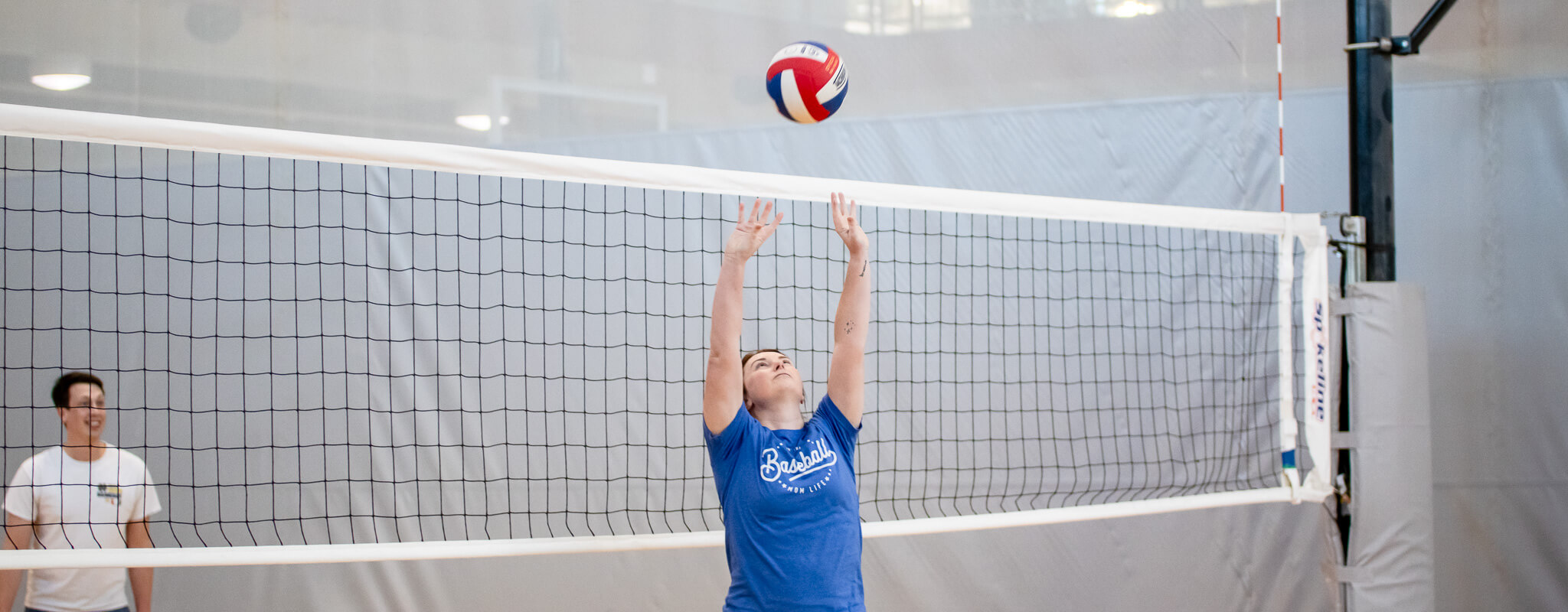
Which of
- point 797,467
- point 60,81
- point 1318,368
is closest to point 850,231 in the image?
point 797,467

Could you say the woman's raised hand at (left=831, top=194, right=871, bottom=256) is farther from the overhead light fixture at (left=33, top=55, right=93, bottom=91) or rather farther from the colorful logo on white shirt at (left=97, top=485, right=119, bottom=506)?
the overhead light fixture at (left=33, top=55, right=93, bottom=91)

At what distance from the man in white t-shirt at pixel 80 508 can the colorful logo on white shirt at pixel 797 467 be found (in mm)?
2407

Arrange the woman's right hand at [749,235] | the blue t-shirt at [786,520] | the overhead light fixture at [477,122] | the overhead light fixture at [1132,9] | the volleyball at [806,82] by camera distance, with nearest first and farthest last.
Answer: the blue t-shirt at [786,520]
the woman's right hand at [749,235]
the volleyball at [806,82]
the overhead light fixture at [477,122]
the overhead light fixture at [1132,9]

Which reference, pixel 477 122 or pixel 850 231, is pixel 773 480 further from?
pixel 477 122

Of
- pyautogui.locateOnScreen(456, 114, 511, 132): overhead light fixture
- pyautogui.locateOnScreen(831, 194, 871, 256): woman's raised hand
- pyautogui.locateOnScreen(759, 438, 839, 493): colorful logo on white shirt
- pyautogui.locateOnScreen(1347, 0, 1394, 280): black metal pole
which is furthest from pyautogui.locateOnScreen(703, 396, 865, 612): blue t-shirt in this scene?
pyautogui.locateOnScreen(456, 114, 511, 132): overhead light fixture

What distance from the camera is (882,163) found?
5.31m

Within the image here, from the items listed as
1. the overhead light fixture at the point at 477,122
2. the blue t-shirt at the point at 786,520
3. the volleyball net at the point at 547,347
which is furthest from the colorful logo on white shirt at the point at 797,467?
the overhead light fixture at the point at 477,122

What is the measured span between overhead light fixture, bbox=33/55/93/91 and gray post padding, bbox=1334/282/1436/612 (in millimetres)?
5442

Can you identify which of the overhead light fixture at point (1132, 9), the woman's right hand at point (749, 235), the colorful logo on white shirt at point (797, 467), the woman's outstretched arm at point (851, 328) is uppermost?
the overhead light fixture at point (1132, 9)

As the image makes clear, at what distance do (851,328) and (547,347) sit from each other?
2.44 m

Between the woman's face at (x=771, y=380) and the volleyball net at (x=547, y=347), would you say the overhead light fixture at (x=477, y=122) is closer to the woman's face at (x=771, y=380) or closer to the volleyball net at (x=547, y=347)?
the volleyball net at (x=547, y=347)

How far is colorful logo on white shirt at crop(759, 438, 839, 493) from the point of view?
8.72 feet

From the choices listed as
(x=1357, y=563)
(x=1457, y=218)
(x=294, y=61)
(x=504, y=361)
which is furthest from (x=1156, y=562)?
(x=294, y=61)

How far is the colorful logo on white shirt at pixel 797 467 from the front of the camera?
8.72 ft
